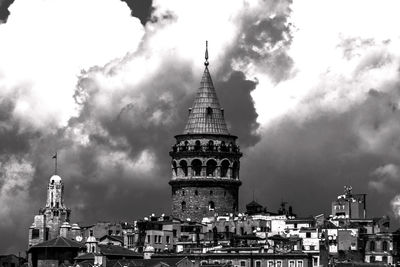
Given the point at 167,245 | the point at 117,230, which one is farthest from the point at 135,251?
the point at 117,230

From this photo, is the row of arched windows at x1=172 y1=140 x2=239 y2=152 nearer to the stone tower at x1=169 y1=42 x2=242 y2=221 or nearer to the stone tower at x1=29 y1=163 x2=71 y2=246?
the stone tower at x1=169 y1=42 x2=242 y2=221

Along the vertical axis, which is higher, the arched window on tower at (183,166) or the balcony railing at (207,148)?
the balcony railing at (207,148)

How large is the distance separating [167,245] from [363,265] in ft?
88.1

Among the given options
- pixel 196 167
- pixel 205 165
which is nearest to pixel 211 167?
pixel 205 165

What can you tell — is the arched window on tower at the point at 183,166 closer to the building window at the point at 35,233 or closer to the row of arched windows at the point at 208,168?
the row of arched windows at the point at 208,168

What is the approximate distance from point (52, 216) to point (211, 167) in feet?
67.1

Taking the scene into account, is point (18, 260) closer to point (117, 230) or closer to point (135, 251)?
point (117, 230)

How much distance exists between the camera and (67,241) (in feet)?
582

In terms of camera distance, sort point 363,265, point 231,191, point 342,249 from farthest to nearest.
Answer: point 231,191 < point 342,249 < point 363,265

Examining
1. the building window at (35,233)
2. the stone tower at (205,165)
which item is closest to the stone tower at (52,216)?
the building window at (35,233)

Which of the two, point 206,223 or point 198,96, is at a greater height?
point 198,96

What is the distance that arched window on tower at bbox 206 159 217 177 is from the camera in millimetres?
184750

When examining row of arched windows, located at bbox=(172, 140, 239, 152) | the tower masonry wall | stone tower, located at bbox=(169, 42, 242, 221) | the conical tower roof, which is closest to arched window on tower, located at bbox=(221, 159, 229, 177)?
stone tower, located at bbox=(169, 42, 242, 221)

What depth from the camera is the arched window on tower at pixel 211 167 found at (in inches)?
7274
